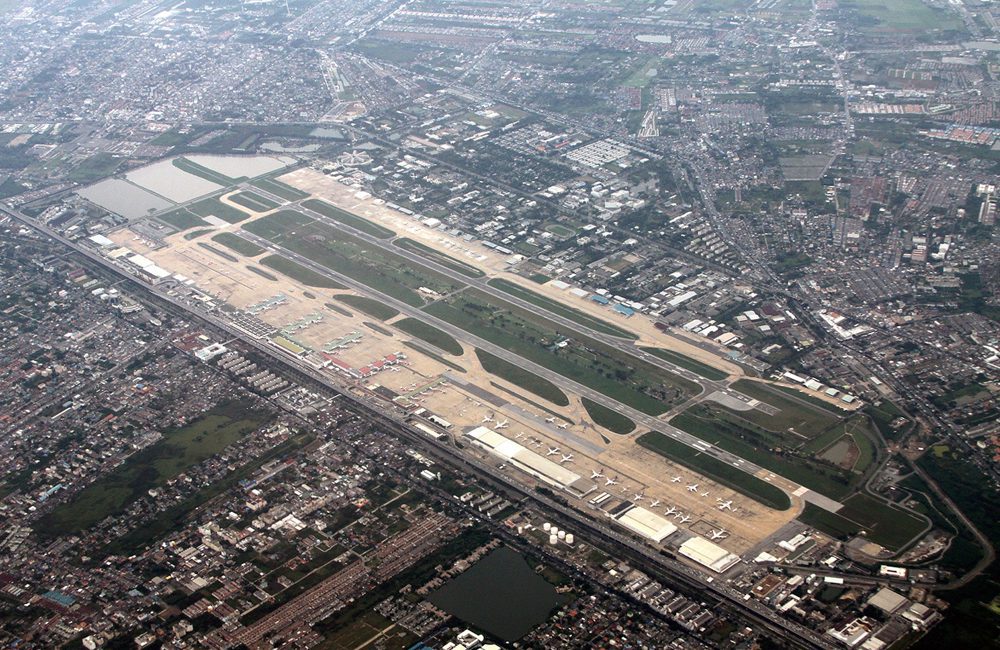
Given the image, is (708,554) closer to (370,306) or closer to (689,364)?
(689,364)

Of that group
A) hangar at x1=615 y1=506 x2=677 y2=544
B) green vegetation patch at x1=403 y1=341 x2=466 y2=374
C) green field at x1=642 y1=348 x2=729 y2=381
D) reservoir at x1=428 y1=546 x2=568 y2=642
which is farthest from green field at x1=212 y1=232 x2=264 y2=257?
hangar at x1=615 y1=506 x2=677 y2=544

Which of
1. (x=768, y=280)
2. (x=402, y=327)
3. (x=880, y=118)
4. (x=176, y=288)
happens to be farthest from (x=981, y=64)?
(x=176, y=288)

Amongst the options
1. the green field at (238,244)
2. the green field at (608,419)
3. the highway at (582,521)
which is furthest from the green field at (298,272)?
the green field at (608,419)

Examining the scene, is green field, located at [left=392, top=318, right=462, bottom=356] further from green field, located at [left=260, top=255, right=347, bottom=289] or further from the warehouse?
the warehouse

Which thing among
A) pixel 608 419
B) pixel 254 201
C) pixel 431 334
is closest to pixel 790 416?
pixel 608 419

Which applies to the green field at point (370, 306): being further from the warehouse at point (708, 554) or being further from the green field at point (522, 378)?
the warehouse at point (708, 554)

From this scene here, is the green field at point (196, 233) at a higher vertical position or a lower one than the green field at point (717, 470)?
lower
